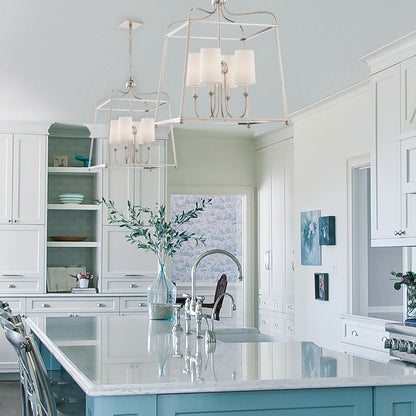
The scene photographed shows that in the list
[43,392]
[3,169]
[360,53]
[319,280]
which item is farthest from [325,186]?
[43,392]

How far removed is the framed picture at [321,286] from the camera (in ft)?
24.4

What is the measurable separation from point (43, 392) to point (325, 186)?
5085mm

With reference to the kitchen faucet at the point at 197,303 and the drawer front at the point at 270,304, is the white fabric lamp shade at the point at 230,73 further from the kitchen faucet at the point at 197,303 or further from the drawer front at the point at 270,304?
the drawer front at the point at 270,304

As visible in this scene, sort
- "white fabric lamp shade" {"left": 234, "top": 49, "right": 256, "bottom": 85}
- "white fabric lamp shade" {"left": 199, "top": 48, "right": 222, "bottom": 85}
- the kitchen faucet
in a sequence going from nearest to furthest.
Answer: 1. "white fabric lamp shade" {"left": 199, "top": 48, "right": 222, "bottom": 85}
2. "white fabric lamp shade" {"left": 234, "top": 49, "right": 256, "bottom": 85}
3. the kitchen faucet

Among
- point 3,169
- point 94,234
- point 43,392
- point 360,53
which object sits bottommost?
point 43,392

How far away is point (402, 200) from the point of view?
517 cm

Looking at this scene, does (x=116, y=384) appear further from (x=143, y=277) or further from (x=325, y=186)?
(x=143, y=277)

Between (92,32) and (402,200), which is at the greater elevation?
(92,32)

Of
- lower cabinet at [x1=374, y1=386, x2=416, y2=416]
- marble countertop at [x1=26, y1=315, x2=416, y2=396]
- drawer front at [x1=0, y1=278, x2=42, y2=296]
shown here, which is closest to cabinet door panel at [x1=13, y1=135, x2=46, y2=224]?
drawer front at [x1=0, y1=278, x2=42, y2=296]

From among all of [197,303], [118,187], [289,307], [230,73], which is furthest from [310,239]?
[230,73]

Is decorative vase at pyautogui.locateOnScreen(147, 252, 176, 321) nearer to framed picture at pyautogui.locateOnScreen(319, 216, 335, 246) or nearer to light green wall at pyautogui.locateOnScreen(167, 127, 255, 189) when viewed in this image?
framed picture at pyautogui.locateOnScreen(319, 216, 335, 246)

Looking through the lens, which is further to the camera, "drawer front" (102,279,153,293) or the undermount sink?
"drawer front" (102,279,153,293)

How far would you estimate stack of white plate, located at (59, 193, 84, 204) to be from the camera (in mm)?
8300

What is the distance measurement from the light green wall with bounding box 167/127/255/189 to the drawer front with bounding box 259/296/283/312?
59.2 inches
